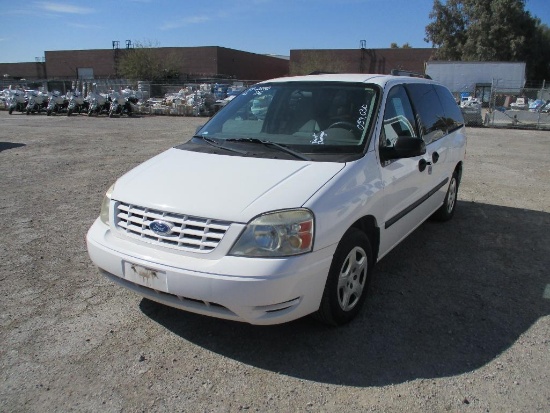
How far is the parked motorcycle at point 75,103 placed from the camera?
2447 centimetres

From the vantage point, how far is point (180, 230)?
281 centimetres

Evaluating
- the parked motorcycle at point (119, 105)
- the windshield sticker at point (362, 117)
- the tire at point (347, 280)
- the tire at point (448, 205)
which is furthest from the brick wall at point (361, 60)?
the tire at point (347, 280)

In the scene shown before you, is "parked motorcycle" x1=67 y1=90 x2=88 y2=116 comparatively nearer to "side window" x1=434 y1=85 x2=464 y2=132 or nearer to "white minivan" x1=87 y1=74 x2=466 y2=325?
"side window" x1=434 y1=85 x2=464 y2=132

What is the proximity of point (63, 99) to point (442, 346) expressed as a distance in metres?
26.5

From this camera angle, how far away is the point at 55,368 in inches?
111

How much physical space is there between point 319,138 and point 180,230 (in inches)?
55.9

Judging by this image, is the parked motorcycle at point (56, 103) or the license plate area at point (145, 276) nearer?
the license plate area at point (145, 276)

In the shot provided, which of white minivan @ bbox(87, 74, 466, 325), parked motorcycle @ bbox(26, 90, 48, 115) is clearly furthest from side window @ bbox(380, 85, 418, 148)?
parked motorcycle @ bbox(26, 90, 48, 115)

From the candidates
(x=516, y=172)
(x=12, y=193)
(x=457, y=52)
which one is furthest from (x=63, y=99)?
(x=457, y=52)

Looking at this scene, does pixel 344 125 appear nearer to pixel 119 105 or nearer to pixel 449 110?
pixel 449 110

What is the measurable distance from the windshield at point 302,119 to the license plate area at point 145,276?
1.33m

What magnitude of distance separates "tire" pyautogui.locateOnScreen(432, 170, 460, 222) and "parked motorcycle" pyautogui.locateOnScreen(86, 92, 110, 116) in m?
22.0

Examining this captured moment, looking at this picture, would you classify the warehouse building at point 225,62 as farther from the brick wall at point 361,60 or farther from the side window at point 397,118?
the side window at point 397,118

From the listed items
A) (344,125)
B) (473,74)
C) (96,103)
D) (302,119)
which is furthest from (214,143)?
(473,74)
